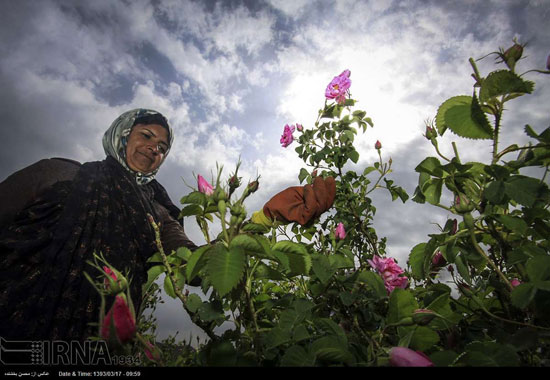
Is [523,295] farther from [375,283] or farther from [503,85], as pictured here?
[503,85]

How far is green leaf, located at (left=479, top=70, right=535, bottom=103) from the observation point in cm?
63

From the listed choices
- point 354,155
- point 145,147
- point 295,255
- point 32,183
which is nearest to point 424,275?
point 295,255

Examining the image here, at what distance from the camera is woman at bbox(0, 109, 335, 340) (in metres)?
1.62

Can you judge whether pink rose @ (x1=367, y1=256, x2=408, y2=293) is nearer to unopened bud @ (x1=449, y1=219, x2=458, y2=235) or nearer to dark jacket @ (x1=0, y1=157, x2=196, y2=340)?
unopened bud @ (x1=449, y1=219, x2=458, y2=235)

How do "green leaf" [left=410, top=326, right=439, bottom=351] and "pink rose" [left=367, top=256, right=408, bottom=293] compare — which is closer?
"green leaf" [left=410, top=326, right=439, bottom=351]

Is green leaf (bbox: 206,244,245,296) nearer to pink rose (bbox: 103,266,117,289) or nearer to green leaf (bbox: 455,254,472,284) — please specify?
pink rose (bbox: 103,266,117,289)

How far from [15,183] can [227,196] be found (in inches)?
82.5

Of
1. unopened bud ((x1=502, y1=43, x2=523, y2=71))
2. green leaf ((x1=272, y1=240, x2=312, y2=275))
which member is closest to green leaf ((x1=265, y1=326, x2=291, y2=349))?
green leaf ((x1=272, y1=240, x2=312, y2=275))

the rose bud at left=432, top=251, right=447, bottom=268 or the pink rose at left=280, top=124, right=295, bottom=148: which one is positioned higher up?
the pink rose at left=280, top=124, right=295, bottom=148

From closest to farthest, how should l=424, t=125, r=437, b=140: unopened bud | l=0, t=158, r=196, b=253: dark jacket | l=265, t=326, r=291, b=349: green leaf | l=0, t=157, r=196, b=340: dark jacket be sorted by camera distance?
l=265, t=326, r=291, b=349: green leaf
l=424, t=125, r=437, b=140: unopened bud
l=0, t=157, r=196, b=340: dark jacket
l=0, t=158, r=196, b=253: dark jacket

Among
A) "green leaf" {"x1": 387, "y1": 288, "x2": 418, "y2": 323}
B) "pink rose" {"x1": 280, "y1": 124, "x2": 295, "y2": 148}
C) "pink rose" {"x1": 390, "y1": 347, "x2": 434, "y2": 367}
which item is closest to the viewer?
"pink rose" {"x1": 390, "y1": 347, "x2": 434, "y2": 367}

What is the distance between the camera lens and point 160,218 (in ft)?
8.57

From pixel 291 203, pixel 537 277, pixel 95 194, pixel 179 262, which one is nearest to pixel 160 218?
pixel 95 194

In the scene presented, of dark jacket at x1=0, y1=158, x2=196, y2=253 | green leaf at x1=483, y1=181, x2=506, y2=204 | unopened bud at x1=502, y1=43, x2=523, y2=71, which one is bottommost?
green leaf at x1=483, y1=181, x2=506, y2=204
